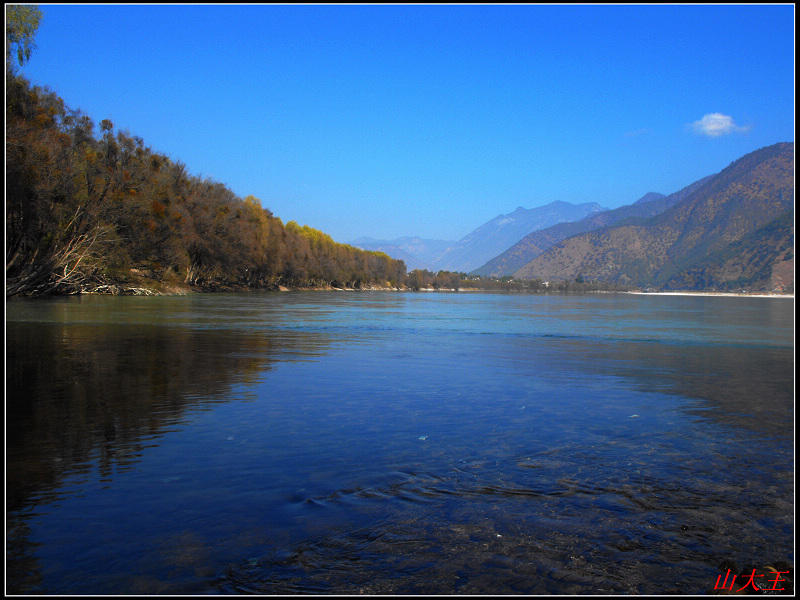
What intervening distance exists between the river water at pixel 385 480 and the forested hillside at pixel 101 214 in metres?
29.4

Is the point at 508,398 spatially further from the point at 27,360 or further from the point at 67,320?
the point at 67,320

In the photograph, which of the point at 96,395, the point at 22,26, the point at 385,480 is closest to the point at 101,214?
the point at 22,26

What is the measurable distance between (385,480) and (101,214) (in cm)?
4939

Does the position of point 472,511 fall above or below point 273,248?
below

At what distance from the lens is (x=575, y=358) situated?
17828mm

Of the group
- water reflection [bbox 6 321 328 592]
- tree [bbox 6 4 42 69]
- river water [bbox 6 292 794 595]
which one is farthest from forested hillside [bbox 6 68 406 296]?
river water [bbox 6 292 794 595]

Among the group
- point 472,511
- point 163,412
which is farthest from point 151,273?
point 472,511

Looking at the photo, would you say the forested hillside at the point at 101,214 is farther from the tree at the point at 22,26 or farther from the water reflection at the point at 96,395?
the water reflection at the point at 96,395

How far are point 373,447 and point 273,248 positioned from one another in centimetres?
10639

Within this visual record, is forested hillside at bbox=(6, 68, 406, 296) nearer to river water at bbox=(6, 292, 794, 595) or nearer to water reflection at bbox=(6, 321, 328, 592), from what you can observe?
water reflection at bbox=(6, 321, 328, 592)

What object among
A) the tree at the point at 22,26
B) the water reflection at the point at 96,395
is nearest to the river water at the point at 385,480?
the water reflection at the point at 96,395

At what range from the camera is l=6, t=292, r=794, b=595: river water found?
4.33m

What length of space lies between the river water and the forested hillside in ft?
96.4

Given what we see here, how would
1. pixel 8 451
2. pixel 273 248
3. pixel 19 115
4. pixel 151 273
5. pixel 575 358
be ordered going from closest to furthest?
pixel 8 451
pixel 575 358
pixel 19 115
pixel 151 273
pixel 273 248
